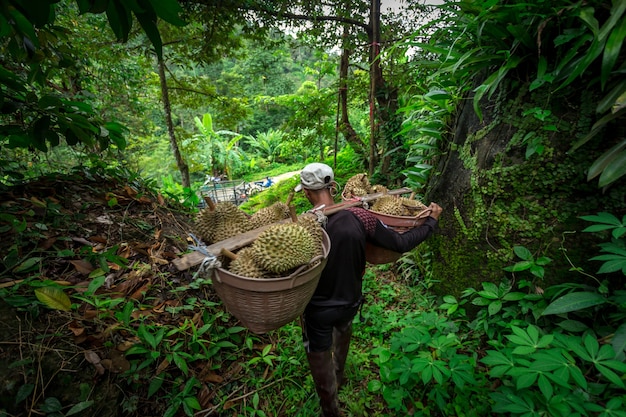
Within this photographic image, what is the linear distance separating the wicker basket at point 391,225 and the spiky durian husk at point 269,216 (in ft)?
1.84

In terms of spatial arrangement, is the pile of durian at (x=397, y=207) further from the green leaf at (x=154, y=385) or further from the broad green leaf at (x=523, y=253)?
the green leaf at (x=154, y=385)

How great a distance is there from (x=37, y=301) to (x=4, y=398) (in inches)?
→ 17.8

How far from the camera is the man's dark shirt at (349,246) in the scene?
1.58 metres

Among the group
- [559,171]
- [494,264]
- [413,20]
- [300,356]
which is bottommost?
→ [300,356]

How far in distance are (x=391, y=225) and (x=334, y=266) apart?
1.58 ft

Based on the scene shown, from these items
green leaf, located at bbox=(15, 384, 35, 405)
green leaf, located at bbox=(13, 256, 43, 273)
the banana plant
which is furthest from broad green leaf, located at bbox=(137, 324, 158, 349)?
the banana plant

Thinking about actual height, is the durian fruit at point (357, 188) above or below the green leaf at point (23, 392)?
above

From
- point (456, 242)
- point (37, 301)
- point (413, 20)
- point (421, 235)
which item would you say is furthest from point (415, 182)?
point (37, 301)

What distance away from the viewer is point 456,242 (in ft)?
7.57

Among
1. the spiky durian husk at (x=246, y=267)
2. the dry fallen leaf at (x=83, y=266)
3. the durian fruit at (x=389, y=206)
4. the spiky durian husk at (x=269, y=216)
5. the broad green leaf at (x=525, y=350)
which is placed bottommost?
the broad green leaf at (x=525, y=350)

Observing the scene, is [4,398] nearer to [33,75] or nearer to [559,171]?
[33,75]

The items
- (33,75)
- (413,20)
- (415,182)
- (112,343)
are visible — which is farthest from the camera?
(413,20)

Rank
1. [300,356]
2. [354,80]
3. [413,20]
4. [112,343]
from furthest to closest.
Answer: [354,80] < [413,20] < [300,356] < [112,343]

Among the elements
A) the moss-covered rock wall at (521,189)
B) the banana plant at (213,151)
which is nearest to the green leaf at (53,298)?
the moss-covered rock wall at (521,189)
